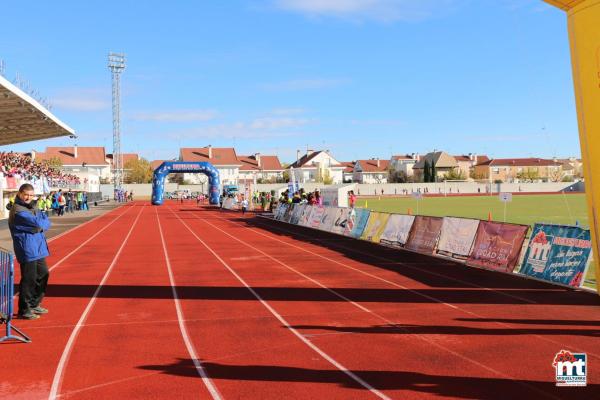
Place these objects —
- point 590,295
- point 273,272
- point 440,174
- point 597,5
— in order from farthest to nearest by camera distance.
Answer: point 440,174 → point 273,272 → point 590,295 → point 597,5

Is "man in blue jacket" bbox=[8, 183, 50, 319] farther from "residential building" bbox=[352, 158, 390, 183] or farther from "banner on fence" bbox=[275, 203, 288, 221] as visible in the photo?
"residential building" bbox=[352, 158, 390, 183]

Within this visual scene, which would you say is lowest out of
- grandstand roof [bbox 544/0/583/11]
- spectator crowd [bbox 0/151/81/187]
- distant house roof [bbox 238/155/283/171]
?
spectator crowd [bbox 0/151/81/187]

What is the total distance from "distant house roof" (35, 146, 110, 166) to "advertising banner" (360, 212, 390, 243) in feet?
367

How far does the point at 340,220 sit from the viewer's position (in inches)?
965

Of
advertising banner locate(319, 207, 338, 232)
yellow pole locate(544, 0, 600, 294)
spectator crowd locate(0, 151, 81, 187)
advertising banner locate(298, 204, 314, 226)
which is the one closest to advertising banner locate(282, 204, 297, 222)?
advertising banner locate(298, 204, 314, 226)

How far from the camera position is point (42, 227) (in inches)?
328

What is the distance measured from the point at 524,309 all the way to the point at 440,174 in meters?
123

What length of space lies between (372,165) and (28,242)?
14717 cm

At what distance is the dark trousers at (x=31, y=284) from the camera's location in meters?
8.32

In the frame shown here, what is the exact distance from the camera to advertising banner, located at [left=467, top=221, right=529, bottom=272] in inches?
506

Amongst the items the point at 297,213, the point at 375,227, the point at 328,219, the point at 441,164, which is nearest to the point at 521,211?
the point at 297,213

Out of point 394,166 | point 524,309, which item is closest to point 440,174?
point 394,166

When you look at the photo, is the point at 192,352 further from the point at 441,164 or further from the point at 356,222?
the point at 441,164

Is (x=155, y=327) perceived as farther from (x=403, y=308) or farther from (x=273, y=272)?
(x=273, y=272)
